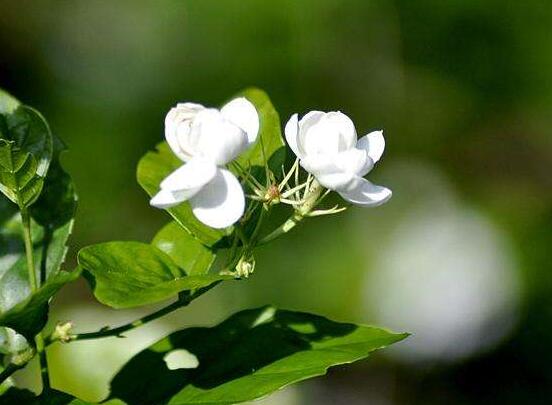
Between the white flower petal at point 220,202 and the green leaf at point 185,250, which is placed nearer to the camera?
the white flower petal at point 220,202

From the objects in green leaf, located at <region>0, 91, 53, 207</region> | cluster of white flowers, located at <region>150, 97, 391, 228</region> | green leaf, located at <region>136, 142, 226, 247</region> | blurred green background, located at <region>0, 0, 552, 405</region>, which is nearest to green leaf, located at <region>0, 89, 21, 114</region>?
green leaf, located at <region>0, 91, 53, 207</region>

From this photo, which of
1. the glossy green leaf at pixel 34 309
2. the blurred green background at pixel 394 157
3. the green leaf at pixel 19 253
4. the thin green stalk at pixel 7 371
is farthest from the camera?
the blurred green background at pixel 394 157

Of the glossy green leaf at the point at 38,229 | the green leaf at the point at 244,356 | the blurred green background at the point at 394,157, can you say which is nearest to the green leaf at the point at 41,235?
the glossy green leaf at the point at 38,229

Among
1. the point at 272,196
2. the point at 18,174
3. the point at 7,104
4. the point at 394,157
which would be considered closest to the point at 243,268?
the point at 272,196

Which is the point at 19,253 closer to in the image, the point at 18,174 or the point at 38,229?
the point at 38,229

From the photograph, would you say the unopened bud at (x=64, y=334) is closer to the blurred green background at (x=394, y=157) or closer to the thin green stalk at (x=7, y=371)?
the thin green stalk at (x=7, y=371)

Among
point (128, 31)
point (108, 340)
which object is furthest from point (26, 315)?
point (128, 31)

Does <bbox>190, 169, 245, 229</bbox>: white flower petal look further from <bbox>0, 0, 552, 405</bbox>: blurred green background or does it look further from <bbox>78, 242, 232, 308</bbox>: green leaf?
<bbox>0, 0, 552, 405</bbox>: blurred green background
